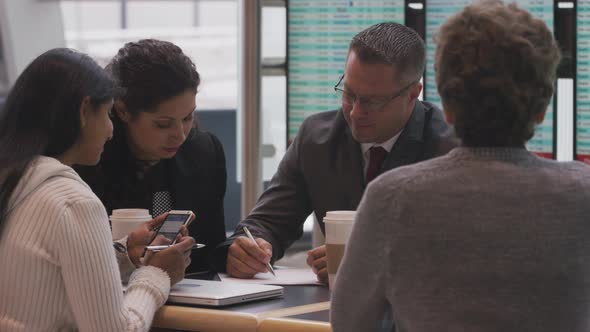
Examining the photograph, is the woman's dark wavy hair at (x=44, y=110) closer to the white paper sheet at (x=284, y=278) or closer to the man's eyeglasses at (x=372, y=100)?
the white paper sheet at (x=284, y=278)

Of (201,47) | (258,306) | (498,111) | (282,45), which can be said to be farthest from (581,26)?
(201,47)

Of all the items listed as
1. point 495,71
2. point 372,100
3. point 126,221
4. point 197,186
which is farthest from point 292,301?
point 495,71

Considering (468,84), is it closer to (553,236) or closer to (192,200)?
(553,236)

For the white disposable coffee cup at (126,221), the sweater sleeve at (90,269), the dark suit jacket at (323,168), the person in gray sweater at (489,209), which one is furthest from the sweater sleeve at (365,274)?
the dark suit jacket at (323,168)

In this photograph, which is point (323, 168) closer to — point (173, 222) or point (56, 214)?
point (173, 222)

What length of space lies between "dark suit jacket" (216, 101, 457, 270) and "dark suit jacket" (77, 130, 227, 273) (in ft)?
0.40

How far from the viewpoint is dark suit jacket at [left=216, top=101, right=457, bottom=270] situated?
105 inches

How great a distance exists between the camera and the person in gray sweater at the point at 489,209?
140cm

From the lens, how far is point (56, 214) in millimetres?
1817

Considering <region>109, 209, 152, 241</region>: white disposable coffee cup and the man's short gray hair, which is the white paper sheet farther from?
the man's short gray hair

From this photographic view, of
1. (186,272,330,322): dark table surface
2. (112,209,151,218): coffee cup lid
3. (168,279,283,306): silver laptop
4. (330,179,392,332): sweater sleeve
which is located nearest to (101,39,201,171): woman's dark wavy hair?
(112,209,151,218): coffee cup lid

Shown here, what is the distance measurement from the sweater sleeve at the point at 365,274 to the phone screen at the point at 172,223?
0.76m

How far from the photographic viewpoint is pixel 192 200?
285cm

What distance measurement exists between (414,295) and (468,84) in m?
0.34
